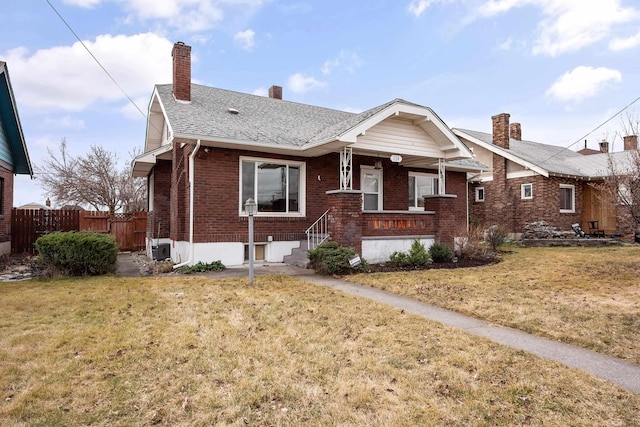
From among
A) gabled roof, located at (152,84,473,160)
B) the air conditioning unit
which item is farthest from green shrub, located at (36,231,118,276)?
the air conditioning unit

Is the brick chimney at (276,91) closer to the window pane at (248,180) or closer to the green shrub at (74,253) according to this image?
the window pane at (248,180)

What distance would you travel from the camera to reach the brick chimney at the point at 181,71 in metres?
12.7

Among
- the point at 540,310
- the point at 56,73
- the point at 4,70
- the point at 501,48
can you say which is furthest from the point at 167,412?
the point at 501,48

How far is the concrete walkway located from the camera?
12.4 feet

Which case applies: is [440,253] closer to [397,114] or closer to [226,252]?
[397,114]

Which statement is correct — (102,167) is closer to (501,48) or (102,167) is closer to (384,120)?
(384,120)

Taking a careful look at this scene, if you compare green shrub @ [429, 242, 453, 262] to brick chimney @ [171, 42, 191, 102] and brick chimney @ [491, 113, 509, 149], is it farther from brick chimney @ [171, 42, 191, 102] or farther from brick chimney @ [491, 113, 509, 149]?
brick chimney @ [491, 113, 509, 149]

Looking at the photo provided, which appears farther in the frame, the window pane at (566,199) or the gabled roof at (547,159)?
the window pane at (566,199)

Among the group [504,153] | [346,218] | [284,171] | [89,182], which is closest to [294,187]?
[284,171]

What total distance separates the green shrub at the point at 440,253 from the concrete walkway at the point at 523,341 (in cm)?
451

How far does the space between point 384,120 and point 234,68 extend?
8.79m

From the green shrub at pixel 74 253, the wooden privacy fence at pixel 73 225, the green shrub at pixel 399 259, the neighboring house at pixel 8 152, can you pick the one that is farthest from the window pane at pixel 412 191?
the neighboring house at pixel 8 152

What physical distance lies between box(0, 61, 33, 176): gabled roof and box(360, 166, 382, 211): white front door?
11948 mm

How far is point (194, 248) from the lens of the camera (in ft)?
34.6
